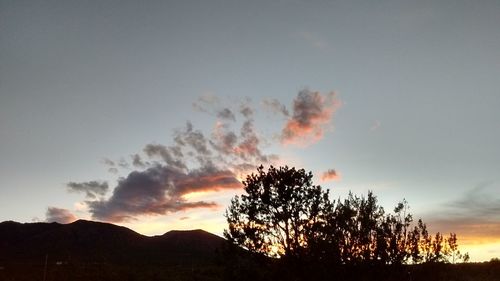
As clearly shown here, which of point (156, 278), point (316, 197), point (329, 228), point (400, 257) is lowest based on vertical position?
point (156, 278)

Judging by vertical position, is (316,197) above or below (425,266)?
above

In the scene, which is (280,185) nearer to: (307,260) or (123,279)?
(307,260)

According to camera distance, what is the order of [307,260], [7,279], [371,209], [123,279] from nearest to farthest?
[307,260] → [371,209] → [7,279] → [123,279]

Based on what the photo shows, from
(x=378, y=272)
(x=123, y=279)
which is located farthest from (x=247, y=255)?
(x=123, y=279)

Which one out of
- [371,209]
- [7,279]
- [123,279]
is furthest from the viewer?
[123,279]

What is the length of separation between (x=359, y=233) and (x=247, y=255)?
7043mm

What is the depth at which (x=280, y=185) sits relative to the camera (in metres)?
25.8

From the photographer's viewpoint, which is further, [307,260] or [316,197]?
[316,197]

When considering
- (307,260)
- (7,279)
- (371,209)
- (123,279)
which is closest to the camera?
(307,260)

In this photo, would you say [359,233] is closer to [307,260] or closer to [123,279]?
[307,260]

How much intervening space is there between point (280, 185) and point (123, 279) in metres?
47.4

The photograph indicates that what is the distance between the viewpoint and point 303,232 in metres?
24.7

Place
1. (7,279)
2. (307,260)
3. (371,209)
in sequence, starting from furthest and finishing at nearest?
(7,279), (371,209), (307,260)

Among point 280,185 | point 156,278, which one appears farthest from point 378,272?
point 156,278
